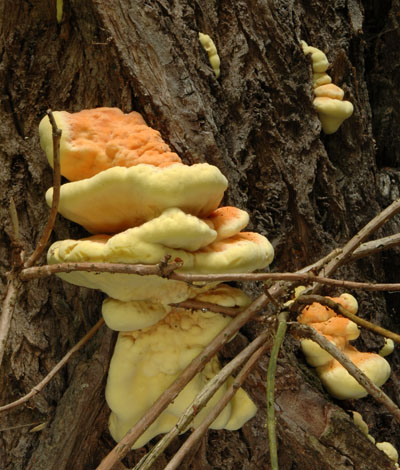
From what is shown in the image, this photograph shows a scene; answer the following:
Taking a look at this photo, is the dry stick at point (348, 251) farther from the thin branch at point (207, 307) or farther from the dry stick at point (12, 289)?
the dry stick at point (12, 289)

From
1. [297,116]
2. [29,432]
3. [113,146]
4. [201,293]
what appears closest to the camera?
[113,146]

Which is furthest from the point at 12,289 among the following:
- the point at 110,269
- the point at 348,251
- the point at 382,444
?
the point at 382,444

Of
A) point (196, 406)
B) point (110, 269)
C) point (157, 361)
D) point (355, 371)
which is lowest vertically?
A: point (157, 361)

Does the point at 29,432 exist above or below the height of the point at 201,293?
below

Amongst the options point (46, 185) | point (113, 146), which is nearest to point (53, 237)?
point (46, 185)

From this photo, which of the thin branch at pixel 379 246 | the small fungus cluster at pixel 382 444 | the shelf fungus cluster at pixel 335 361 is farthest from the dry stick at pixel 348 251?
the small fungus cluster at pixel 382 444

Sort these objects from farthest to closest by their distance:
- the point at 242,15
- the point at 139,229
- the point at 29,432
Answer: the point at 242,15 < the point at 29,432 < the point at 139,229

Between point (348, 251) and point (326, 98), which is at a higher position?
point (326, 98)

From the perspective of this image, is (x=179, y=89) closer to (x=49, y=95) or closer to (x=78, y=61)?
(x=78, y=61)

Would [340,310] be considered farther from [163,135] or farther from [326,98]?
[326,98]
